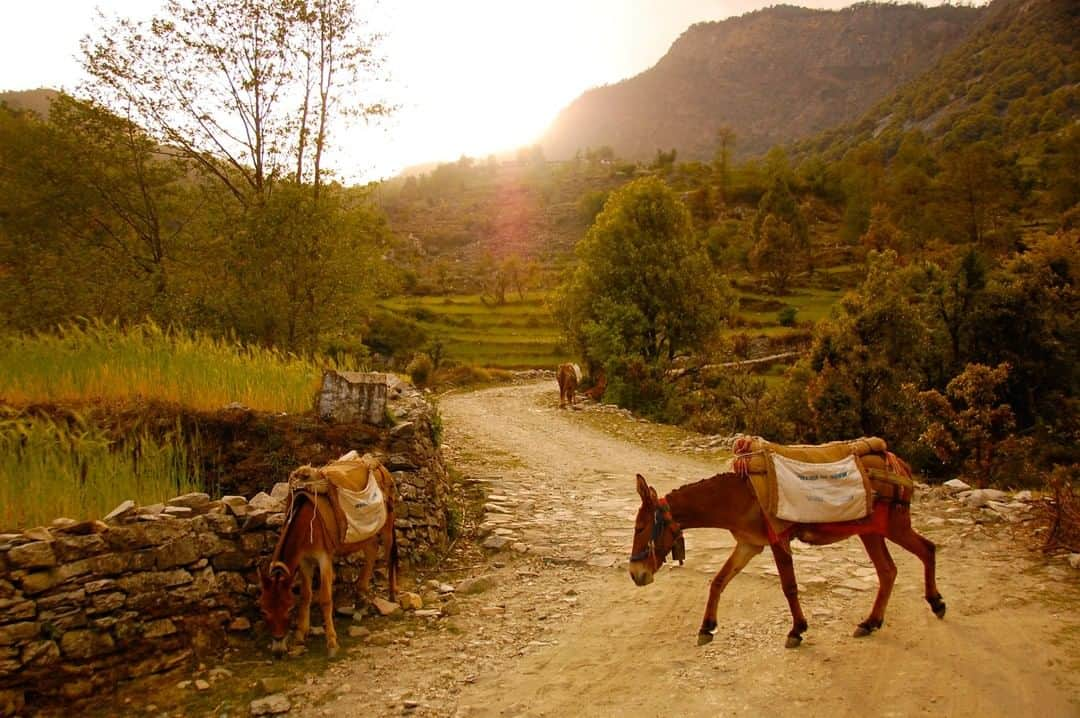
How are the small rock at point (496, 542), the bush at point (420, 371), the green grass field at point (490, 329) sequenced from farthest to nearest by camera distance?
the green grass field at point (490, 329) < the bush at point (420, 371) < the small rock at point (496, 542)

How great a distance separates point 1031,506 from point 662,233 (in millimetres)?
19513

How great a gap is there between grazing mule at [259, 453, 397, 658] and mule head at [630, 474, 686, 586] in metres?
2.96

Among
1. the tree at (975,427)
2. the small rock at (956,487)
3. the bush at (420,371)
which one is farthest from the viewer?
the bush at (420,371)

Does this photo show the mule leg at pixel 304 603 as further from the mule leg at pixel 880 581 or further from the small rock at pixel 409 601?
the mule leg at pixel 880 581

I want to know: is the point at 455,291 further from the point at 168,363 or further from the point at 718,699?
the point at 718,699

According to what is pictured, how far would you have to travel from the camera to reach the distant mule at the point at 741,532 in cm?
561

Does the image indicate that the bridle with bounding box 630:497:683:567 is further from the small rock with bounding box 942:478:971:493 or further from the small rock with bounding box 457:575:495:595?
the small rock with bounding box 942:478:971:493

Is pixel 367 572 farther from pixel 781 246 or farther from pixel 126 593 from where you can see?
pixel 781 246

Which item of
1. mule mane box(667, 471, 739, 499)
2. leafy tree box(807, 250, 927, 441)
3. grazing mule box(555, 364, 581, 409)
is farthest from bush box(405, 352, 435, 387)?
mule mane box(667, 471, 739, 499)

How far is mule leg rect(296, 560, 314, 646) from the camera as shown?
6.00 m

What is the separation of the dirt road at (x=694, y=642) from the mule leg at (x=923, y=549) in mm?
185

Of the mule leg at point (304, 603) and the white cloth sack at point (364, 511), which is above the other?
the white cloth sack at point (364, 511)

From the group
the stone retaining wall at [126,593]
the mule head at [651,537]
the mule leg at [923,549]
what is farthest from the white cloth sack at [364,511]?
the mule leg at [923,549]

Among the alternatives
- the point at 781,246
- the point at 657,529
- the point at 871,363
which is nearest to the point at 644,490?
the point at 657,529
